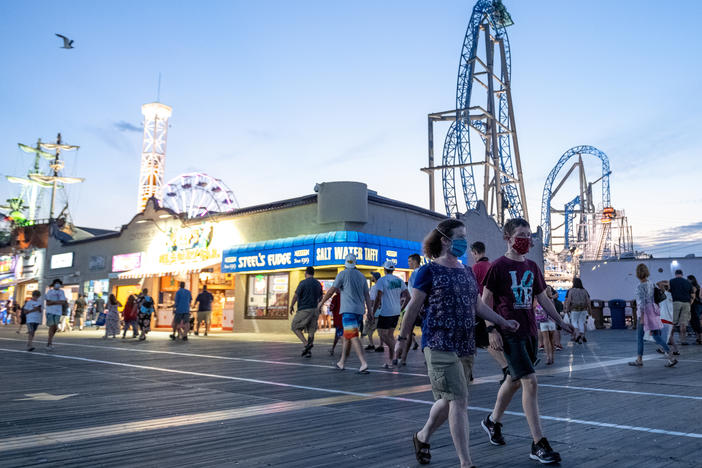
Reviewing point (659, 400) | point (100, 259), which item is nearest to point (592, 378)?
point (659, 400)

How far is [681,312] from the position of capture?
13141 mm

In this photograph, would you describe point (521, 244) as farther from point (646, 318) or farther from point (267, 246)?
point (267, 246)

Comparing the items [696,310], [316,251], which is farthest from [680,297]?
[316,251]

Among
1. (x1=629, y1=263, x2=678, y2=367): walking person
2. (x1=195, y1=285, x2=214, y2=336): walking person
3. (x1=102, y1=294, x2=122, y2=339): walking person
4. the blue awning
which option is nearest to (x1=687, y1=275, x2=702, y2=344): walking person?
(x1=629, y1=263, x2=678, y2=367): walking person

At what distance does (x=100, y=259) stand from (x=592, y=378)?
3190 cm

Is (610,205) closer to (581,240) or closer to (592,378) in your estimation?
(581,240)

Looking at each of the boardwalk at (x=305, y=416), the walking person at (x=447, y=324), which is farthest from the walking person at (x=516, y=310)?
the boardwalk at (x=305, y=416)

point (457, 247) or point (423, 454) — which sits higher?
point (457, 247)

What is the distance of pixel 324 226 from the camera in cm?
2208

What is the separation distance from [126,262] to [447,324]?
102 feet

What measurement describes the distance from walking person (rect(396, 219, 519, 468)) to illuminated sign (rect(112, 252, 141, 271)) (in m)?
29.6

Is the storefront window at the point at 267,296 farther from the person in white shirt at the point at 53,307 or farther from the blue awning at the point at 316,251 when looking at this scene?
the person in white shirt at the point at 53,307

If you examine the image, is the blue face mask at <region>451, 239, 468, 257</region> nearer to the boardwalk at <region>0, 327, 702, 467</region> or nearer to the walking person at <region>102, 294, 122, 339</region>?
the boardwalk at <region>0, 327, 702, 467</region>

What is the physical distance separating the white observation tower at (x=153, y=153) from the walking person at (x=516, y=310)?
188 feet
